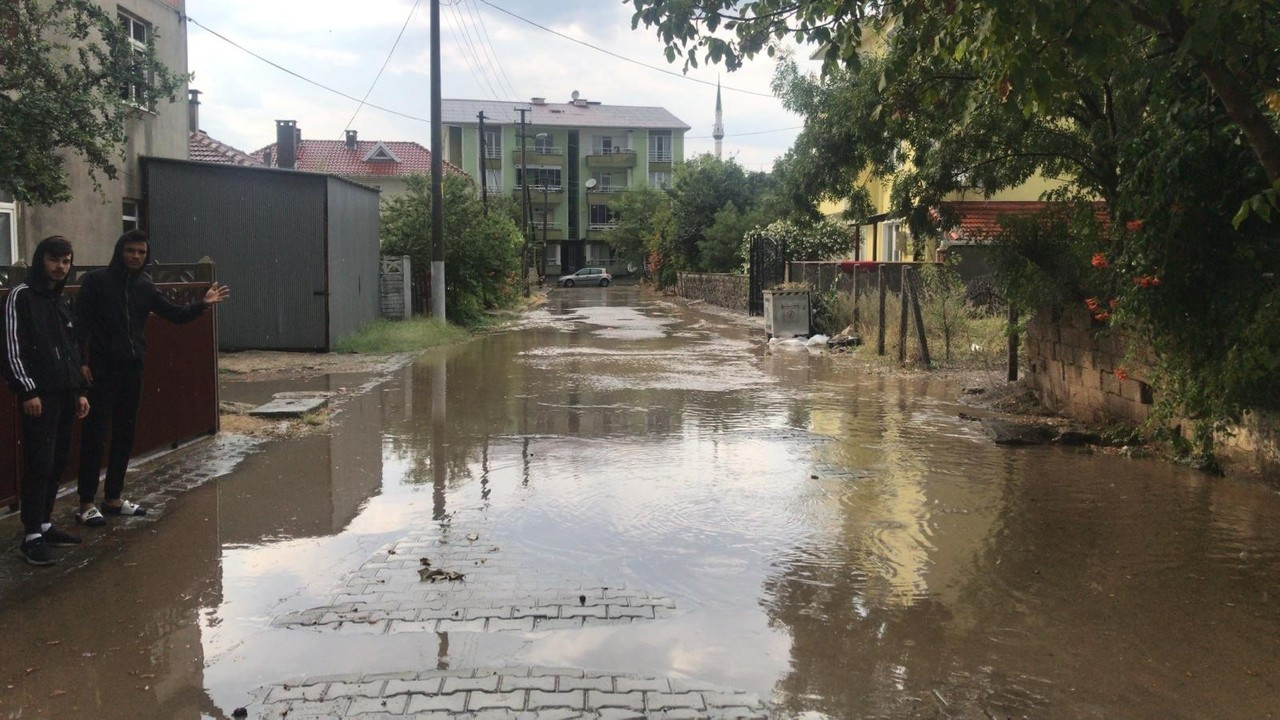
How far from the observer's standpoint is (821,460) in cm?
878

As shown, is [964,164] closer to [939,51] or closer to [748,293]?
[939,51]

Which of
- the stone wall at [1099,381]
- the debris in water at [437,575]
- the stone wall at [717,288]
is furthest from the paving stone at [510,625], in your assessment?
the stone wall at [717,288]

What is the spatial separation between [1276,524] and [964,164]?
6.32 m

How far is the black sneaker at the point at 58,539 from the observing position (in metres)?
5.89

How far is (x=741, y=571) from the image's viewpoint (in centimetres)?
566

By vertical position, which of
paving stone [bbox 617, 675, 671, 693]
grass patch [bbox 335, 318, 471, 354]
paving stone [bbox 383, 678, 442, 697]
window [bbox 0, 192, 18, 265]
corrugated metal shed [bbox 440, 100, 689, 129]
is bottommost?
paving stone [bbox 617, 675, 671, 693]

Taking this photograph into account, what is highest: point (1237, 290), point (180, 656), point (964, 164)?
point (964, 164)

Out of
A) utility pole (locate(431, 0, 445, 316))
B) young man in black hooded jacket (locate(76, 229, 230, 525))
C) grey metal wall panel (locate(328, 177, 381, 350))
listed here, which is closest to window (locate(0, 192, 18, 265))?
grey metal wall panel (locate(328, 177, 381, 350))

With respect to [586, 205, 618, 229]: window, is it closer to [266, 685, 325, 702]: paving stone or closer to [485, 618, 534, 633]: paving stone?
[485, 618, 534, 633]: paving stone

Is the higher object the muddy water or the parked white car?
the parked white car

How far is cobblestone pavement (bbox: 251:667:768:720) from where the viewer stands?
3.84 metres

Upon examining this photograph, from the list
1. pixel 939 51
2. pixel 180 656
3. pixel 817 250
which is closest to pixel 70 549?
pixel 180 656

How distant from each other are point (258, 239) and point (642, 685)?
15.5 metres

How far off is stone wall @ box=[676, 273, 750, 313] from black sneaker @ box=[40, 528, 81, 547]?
27.7 meters
